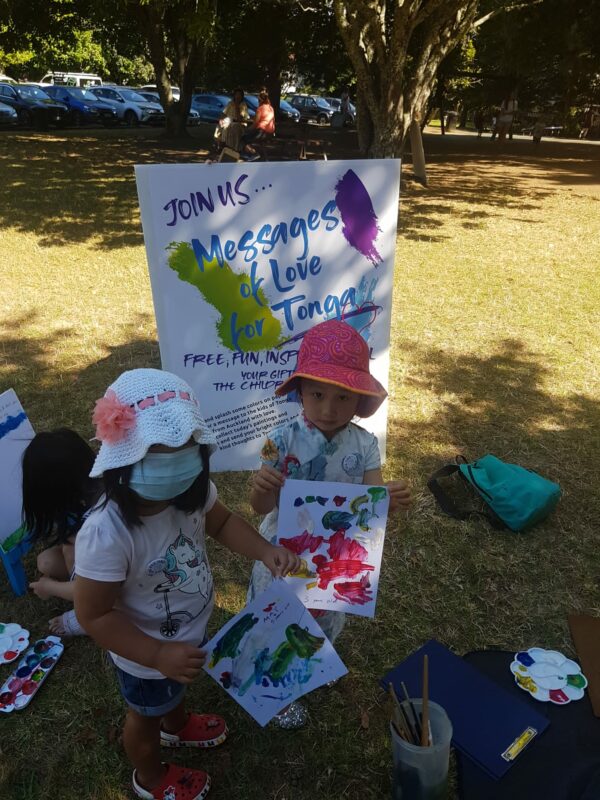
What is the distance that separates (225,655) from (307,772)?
1.78ft

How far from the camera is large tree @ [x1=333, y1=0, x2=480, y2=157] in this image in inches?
330

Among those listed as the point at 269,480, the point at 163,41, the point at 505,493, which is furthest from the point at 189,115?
the point at 269,480

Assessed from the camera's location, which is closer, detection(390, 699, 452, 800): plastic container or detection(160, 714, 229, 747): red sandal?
detection(390, 699, 452, 800): plastic container

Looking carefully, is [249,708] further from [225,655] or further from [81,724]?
[81,724]

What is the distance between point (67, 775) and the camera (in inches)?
76.1

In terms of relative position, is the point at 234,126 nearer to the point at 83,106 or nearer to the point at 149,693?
the point at 149,693

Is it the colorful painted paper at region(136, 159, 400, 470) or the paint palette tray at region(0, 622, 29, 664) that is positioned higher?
the colorful painted paper at region(136, 159, 400, 470)

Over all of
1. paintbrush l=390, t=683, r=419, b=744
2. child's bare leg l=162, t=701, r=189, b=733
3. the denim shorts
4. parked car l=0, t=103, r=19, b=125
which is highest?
parked car l=0, t=103, r=19, b=125

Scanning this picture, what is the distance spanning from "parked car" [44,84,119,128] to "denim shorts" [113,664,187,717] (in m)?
24.6

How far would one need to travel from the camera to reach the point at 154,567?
1484 millimetres

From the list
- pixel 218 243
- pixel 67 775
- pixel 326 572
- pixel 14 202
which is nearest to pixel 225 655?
pixel 326 572

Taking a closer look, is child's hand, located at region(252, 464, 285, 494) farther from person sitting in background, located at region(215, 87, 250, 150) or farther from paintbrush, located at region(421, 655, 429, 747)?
person sitting in background, located at region(215, 87, 250, 150)

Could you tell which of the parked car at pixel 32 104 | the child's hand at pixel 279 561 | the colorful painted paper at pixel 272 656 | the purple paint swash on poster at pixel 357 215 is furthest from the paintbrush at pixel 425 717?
the parked car at pixel 32 104

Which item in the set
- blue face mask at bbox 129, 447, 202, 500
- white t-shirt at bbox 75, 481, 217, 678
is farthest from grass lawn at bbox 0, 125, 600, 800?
blue face mask at bbox 129, 447, 202, 500
